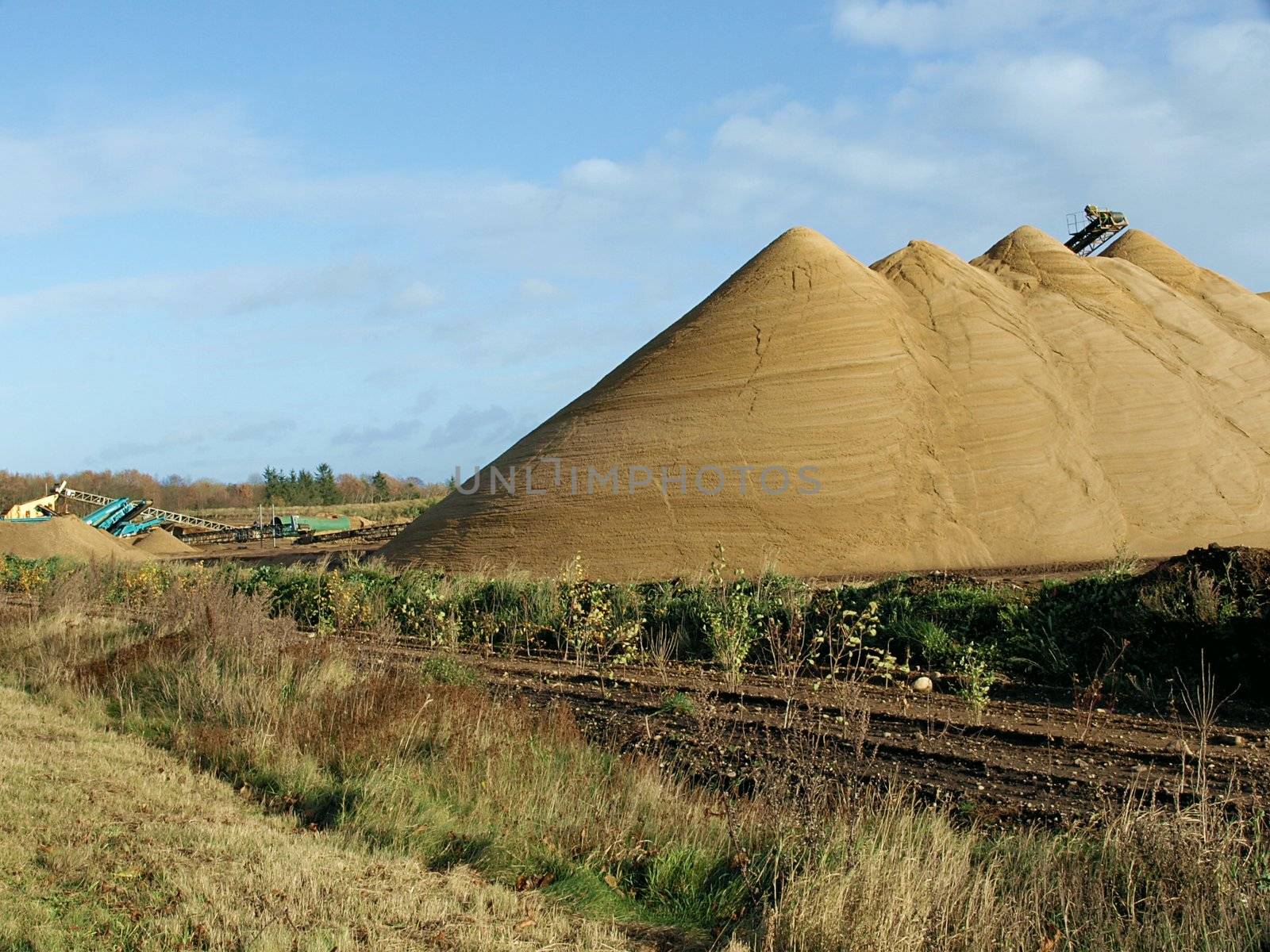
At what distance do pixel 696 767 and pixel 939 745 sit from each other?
189 centimetres

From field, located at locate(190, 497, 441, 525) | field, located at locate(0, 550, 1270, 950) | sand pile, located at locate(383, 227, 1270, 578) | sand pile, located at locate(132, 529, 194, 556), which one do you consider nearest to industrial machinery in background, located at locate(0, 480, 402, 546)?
sand pile, located at locate(132, 529, 194, 556)

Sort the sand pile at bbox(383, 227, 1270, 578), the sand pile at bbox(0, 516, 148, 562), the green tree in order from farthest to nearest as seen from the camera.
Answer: the green tree < the sand pile at bbox(0, 516, 148, 562) < the sand pile at bbox(383, 227, 1270, 578)

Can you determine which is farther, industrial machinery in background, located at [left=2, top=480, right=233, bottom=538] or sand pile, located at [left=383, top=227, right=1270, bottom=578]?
Result: industrial machinery in background, located at [left=2, top=480, right=233, bottom=538]

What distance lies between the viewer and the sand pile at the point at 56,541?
101 ft

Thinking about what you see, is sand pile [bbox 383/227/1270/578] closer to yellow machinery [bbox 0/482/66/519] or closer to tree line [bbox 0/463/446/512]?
yellow machinery [bbox 0/482/66/519]

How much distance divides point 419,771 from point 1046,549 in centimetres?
1783

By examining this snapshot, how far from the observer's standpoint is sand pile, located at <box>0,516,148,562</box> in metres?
30.7

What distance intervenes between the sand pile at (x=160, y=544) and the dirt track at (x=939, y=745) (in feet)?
106

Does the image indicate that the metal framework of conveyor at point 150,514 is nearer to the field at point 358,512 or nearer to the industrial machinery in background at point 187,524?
the industrial machinery in background at point 187,524

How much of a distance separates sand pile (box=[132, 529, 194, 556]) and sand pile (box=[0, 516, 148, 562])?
4.37 meters

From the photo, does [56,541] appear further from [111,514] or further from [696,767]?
[696,767]

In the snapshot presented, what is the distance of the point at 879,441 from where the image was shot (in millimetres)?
22344

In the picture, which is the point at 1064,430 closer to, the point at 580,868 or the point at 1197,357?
the point at 1197,357

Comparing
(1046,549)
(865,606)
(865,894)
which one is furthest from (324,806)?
(1046,549)
